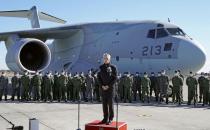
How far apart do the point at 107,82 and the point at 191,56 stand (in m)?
8.87

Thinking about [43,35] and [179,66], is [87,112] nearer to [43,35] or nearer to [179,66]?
[179,66]

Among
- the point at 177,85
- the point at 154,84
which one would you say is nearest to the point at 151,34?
the point at 154,84

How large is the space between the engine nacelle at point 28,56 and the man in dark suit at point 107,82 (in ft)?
32.3

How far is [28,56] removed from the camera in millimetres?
18266

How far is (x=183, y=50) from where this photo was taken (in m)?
15.4

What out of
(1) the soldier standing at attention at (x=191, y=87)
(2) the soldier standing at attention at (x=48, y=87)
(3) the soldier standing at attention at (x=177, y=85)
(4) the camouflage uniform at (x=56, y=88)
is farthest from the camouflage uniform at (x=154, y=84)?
(2) the soldier standing at attention at (x=48, y=87)

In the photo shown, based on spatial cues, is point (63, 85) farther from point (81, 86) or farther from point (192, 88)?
point (192, 88)

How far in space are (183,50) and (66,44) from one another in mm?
7613

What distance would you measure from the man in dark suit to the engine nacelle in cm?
985

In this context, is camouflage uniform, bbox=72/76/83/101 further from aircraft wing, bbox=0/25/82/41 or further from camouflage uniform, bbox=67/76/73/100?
aircraft wing, bbox=0/25/82/41

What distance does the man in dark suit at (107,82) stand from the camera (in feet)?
23.3

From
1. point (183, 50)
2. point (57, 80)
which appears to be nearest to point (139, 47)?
point (183, 50)

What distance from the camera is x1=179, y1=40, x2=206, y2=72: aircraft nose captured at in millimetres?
15219

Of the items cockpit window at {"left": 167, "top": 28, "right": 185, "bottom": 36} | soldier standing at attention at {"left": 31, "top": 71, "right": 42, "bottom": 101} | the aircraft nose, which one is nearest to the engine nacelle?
soldier standing at attention at {"left": 31, "top": 71, "right": 42, "bottom": 101}
